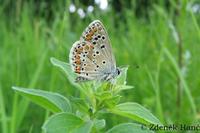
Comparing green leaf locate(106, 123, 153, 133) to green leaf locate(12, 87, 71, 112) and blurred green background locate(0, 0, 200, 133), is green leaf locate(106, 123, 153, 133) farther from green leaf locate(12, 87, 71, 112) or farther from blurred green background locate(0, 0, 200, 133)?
blurred green background locate(0, 0, 200, 133)

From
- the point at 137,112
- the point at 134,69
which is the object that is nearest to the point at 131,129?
the point at 137,112

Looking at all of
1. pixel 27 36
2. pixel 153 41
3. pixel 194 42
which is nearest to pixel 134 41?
pixel 153 41

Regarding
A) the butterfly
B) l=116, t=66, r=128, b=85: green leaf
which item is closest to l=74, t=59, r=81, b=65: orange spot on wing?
the butterfly

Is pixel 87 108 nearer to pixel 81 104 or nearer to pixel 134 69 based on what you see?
pixel 81 104

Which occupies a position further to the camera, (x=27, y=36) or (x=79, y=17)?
(x=79, y=17)

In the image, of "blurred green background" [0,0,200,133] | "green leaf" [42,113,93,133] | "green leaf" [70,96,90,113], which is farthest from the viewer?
"blurred green background" [0,0,200,133]

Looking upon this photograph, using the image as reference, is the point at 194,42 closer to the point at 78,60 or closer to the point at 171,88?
the point at 171,88

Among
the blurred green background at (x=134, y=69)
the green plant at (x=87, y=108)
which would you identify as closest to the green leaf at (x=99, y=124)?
the green plant at (x=87, y=108)
